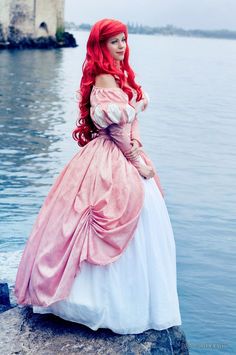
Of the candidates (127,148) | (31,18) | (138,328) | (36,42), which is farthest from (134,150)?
(31,18)

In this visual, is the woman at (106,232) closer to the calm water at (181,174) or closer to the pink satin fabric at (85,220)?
the pink satin fabric at (85,220)

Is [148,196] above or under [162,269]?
above

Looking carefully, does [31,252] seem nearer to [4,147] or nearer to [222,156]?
[4,147]

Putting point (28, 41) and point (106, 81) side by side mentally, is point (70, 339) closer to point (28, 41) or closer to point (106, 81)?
point (106, 81)

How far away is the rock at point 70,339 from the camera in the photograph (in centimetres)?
256

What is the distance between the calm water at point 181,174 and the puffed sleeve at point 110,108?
3.65 feet

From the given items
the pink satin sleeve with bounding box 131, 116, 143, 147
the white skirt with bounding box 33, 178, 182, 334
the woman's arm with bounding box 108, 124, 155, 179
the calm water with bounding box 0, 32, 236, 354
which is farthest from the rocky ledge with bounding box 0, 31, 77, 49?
the white skirt with bounding box 33, 178, 182, 334

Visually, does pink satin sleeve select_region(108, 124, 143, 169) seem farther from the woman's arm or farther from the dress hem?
the dress hem

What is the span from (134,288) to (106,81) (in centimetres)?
76

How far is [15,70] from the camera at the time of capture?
18.8 m

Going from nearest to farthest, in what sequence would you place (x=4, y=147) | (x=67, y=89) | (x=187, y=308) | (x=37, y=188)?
(x=187, y=308) < (x=37, y=188) < (x=4, y=147) < (x=67, y=89)

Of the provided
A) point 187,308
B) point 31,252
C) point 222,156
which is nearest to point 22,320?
point 31,252

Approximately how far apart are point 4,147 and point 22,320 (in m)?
5.75

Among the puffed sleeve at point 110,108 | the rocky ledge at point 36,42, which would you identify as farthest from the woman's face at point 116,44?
the rocky ledge at point 36,42
